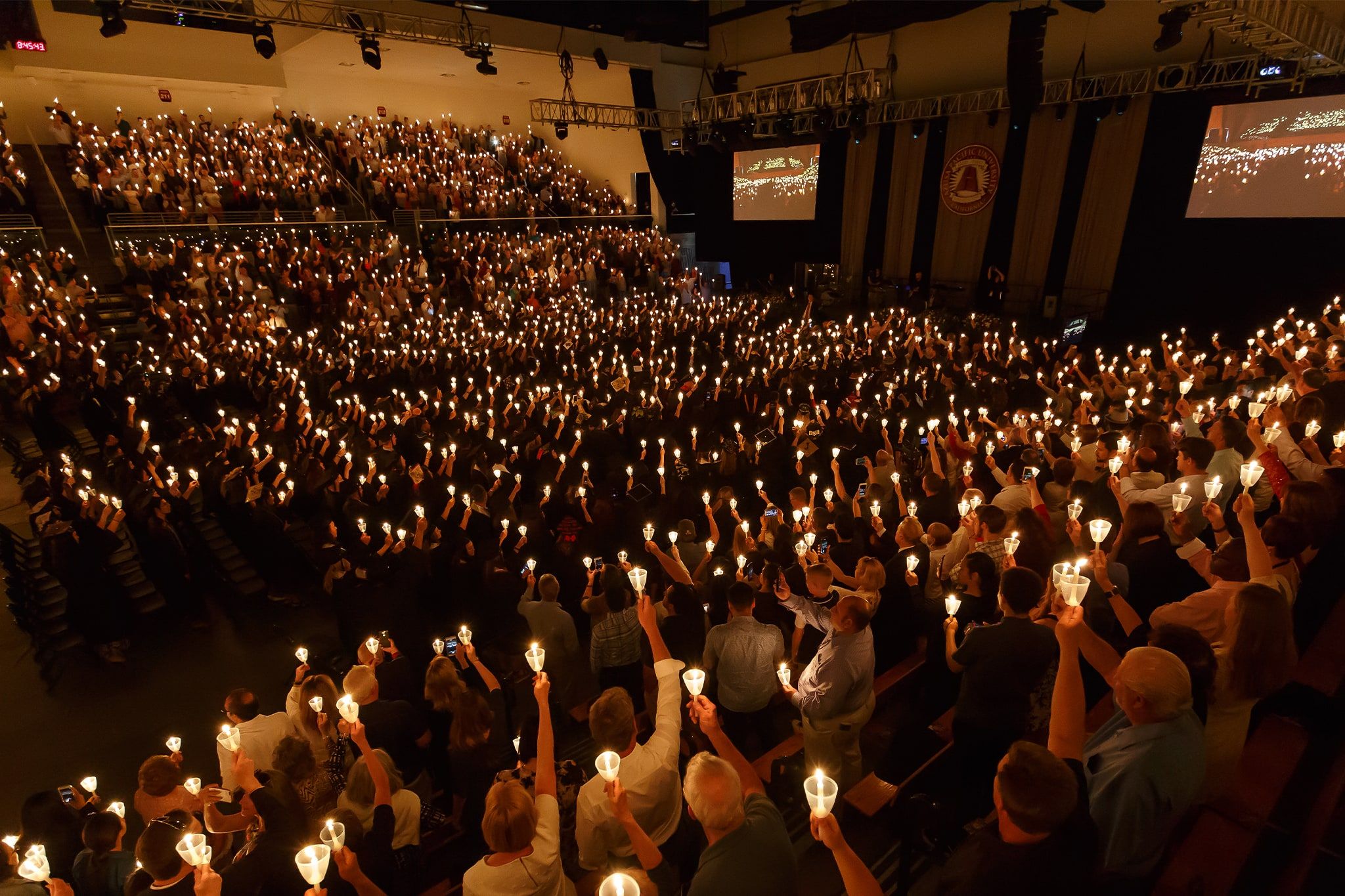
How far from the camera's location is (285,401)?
9148 mm

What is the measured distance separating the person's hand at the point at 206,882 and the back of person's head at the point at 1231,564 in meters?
3.78

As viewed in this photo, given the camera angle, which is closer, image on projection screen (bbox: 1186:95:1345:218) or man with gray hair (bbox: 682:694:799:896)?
man with gray hair (bbox: 682:694:799:896)

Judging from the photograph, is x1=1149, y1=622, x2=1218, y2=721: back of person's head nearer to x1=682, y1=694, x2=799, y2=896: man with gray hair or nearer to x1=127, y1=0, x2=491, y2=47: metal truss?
x1=682, y1=694, x2=799, y2=896: man with gray hair

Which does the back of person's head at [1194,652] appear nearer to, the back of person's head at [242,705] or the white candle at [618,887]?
the white candle at [618,887]

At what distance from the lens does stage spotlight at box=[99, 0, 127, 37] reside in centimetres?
892

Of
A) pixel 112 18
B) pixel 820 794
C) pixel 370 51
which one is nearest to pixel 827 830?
pixel 820 794

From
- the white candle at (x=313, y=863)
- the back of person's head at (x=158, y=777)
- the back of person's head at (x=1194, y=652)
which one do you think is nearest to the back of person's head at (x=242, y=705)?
the back of person's head at (x=158, y=777)

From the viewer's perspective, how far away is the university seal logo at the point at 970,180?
16.9 metres

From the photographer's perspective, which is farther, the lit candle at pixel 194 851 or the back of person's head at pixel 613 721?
the back of person's head at pixel 613 721

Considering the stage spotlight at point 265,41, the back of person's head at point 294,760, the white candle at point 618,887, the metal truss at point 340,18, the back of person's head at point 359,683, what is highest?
the metal truss at point 340,18

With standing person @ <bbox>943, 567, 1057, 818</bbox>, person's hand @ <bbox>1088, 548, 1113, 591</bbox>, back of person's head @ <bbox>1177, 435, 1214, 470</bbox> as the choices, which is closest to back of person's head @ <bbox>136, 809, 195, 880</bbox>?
standing person @ <bbox>943, 567, 1057, 818</bbox>

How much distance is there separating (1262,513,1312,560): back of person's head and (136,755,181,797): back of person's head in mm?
4878

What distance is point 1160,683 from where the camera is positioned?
1896 millimetres

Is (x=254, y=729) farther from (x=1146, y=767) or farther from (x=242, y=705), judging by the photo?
(x=1146, y=767)
